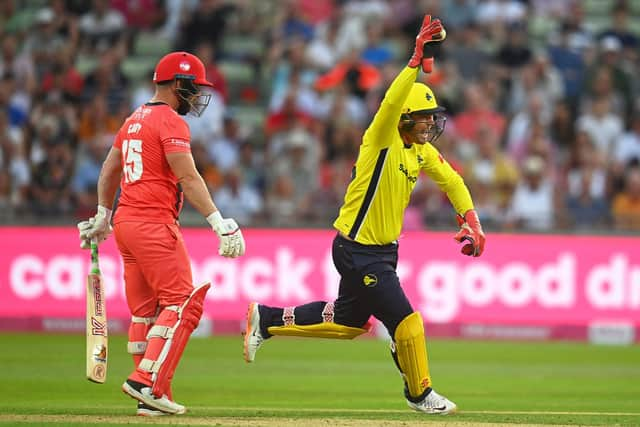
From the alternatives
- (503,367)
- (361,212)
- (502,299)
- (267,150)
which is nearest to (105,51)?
(267,150)

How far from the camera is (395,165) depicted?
28.2 feet

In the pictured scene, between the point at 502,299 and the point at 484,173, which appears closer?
the point at 502,299

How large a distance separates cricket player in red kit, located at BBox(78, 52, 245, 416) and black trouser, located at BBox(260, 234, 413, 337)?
882mm

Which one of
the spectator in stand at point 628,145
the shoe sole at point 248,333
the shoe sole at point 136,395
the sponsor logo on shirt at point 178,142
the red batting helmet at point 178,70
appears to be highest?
the red batting helmet at point 178,70

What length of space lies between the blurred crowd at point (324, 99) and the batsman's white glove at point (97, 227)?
6929 millimetres

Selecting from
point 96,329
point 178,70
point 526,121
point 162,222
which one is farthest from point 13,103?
point 162,222

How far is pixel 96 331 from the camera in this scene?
8.55m

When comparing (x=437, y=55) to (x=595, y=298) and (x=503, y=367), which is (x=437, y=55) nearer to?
(x=595, y=298)

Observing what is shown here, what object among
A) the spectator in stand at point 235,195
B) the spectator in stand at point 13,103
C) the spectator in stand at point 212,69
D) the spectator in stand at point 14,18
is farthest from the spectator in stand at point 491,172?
the spectator in stand at point 14,18

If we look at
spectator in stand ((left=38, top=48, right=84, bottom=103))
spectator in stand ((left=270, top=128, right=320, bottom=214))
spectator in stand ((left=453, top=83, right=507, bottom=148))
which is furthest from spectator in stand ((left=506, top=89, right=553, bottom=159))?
spectator in stand ((left=38, top=48, right=84, bottom=103))

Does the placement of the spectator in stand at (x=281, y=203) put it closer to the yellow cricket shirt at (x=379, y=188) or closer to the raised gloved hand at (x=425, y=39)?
the yellow cricket shirt at (x=379, y=188)

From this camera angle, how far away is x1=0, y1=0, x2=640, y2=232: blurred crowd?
16.4 meters

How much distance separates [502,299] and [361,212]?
7.06 metres

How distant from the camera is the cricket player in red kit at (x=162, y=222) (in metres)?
8.09
